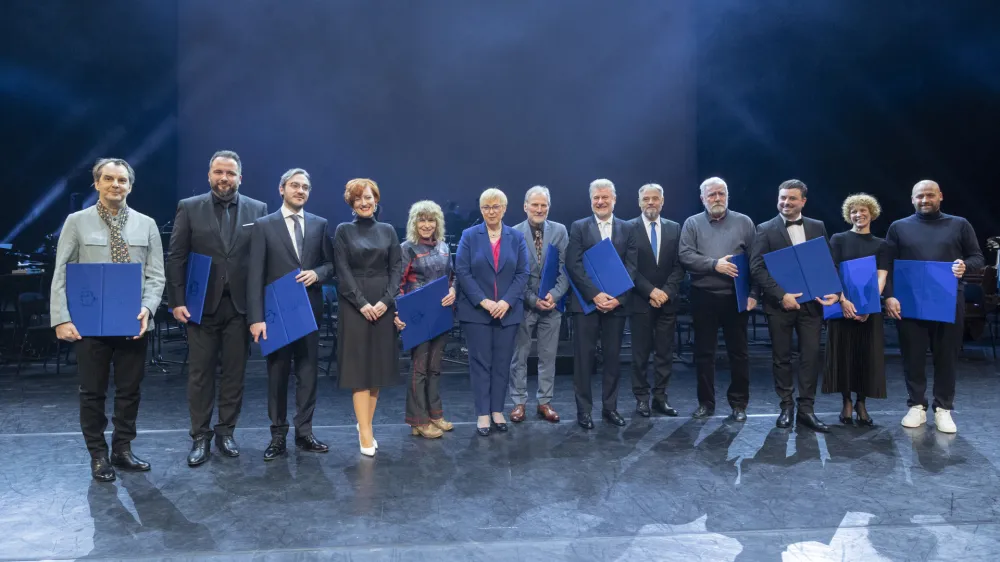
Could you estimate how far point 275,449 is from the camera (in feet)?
10.6

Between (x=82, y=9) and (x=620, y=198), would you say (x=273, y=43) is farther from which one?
(x=620, y=198)

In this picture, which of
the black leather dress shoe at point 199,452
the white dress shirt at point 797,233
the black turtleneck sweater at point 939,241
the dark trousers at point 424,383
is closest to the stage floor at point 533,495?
the black leather dress shoe at point 199,452

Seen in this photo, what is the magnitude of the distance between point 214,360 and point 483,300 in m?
1.36

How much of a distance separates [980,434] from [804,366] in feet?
3.16

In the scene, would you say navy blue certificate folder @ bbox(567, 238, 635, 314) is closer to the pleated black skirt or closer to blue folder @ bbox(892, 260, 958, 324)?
the pleated black skirt

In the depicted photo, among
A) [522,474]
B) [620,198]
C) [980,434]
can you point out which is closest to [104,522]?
[522,474]

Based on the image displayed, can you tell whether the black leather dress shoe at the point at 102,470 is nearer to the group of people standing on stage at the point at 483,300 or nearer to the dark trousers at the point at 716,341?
the group of people standing on stage at the point at 483,300

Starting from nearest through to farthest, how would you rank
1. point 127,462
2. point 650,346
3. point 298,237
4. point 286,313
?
1. point 127,462
2. point 286,313
3. point 298,237
4. point 650,346

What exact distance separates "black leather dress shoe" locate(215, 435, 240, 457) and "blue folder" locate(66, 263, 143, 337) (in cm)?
73

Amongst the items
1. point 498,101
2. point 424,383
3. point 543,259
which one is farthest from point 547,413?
point 498,101

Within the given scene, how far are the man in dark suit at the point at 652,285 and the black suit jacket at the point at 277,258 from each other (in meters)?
1.79

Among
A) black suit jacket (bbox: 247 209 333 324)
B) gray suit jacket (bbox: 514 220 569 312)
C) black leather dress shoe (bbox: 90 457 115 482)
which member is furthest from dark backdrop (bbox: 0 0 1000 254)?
black leather dress shoe (bbox: 90 457 115 482)

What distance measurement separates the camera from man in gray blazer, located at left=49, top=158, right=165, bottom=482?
9.20 ft

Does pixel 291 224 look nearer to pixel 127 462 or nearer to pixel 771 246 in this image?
pixel 127 462
